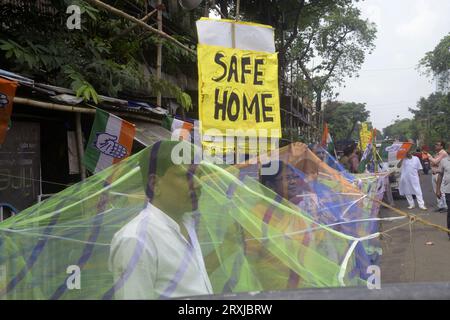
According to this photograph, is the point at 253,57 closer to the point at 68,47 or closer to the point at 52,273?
the point at 68,47

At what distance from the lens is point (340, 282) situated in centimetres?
246

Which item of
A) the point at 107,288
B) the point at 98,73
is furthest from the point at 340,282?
the point at 98,73

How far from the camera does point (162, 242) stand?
1.96m

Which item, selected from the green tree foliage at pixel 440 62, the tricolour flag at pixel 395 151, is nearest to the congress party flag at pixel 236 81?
the tricolour flag at pixel 395 151

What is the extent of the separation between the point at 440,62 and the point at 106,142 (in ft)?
131

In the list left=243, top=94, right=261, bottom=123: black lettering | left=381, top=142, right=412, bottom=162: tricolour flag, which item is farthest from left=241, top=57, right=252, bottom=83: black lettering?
left=381, top=142, right=412, bottom=162: tricolour flag

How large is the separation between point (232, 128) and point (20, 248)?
2846 mm

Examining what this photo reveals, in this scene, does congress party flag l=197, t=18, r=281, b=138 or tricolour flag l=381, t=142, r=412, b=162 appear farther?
tricolour flag l=381, t=142, r=412, b=162

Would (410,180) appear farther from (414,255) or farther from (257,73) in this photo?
(257,73)

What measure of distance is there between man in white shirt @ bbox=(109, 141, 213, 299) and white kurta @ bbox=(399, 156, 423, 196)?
10.6 m

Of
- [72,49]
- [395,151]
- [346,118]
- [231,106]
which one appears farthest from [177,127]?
[346,118]

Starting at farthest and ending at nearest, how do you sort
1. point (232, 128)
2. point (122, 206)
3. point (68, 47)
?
point (68, 47) < point (232, 128) < point (122, 206)

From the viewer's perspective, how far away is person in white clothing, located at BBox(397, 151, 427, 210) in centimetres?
1172

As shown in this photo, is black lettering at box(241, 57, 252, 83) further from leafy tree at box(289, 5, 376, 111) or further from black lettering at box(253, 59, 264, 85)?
leafy tree at box(289, 5, 376, 111)
